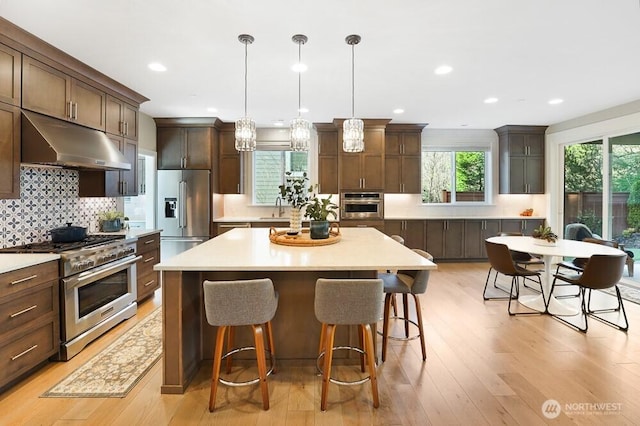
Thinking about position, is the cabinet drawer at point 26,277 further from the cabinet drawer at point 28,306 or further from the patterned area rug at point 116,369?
the patterned area rug at point 116,369

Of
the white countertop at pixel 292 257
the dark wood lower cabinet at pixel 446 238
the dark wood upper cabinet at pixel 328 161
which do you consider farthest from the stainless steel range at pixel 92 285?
the dark wood lower cabinet at pixel 446 238

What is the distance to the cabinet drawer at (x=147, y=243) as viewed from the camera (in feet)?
12.6

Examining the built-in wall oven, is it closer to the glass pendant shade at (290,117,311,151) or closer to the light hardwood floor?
the glass pendant shade at (290,117,311,151)

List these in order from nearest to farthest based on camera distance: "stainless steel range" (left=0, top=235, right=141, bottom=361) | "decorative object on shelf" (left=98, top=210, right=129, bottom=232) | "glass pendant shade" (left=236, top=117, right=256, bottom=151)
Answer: "stainless steel range" (left=0, top=235, right=141, bottom=361) < "glass pendant shade" (left=236, top=117, right=256, bottom=151) < "decorative object on shelf" (left=98, top=210, right=129, bottom=232)

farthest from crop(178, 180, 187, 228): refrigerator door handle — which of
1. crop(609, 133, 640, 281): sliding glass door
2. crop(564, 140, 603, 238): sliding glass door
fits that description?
crop(609, 133, 640, 281): sliding glass door

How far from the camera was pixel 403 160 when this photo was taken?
6410 millimetres

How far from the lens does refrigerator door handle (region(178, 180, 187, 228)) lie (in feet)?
18.6

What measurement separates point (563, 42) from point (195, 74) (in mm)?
3612

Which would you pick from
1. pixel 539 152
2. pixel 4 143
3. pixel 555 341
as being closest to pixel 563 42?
pixel 555 341

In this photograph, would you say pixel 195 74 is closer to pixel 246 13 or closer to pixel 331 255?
pixel 246 13

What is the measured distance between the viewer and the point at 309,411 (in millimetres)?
2037

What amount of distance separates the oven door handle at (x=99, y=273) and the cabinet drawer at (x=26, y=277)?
0.14 m

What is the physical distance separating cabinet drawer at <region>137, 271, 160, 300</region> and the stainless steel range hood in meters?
1.36

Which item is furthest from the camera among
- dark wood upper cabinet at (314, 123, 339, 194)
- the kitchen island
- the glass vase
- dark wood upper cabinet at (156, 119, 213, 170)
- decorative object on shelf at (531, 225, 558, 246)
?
dark wood upper cabinet at (314, 123, 339, 194)
